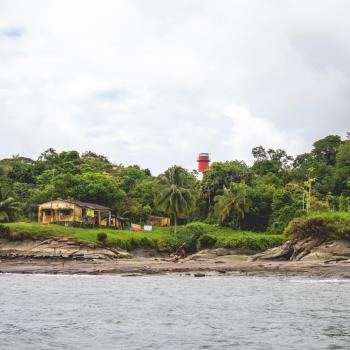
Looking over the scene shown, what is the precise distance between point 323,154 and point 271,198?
30116 mm

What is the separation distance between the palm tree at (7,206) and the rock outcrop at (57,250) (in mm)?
7619

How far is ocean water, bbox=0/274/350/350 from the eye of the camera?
19.5m

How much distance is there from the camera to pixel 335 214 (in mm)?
64750

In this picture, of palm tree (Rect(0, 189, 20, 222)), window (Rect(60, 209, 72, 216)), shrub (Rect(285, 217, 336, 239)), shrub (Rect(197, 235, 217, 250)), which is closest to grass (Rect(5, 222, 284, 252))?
shrub (Rect(197, 235, 217, 250))

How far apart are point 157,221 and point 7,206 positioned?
2851cm

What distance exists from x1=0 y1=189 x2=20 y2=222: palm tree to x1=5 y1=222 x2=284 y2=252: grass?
5857 millimetres

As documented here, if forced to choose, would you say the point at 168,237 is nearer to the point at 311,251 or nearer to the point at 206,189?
the point at 206,189

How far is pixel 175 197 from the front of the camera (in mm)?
86250

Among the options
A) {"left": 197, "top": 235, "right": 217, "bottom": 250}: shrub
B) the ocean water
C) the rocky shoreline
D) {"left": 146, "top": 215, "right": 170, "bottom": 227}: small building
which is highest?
{"left": 146, "top": 215, "right": 170, "bottom": 227}: small building

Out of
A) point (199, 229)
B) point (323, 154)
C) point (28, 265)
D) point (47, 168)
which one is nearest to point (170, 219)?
point (199, 229)

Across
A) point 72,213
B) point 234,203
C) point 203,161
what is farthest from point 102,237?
point 203,161

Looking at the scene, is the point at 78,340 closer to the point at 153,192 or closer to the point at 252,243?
the point at 252,243

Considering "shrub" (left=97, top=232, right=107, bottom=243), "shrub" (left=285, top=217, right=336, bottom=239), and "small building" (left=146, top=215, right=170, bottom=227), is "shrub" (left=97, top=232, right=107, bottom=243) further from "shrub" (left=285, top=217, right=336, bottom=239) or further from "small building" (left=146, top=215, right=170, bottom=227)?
"small building" (left=146, top=215, right=170, bottom=227)

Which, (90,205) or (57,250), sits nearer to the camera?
(57,250)
